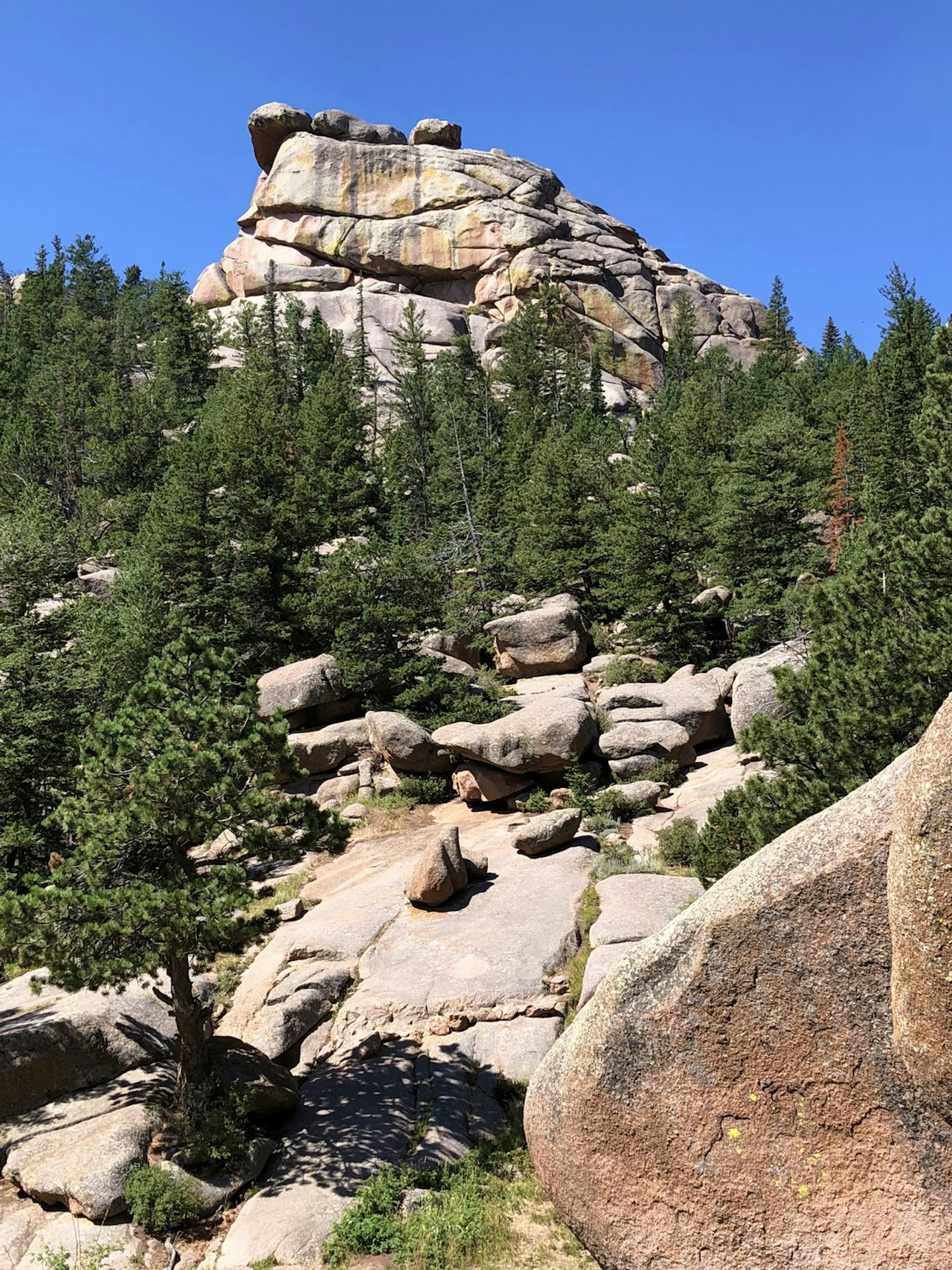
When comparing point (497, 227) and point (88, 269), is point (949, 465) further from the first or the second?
point (88, 269)

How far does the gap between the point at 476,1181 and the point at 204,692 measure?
329 inches

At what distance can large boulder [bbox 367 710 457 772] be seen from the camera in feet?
93.5

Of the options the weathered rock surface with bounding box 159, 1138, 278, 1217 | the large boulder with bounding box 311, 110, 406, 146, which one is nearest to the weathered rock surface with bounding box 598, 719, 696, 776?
the weathered rock surface with bounding box 159, 1138, 278, 1217

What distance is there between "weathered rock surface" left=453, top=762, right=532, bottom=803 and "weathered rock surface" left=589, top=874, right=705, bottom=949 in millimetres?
8046

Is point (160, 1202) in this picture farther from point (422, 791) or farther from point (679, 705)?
point (679, 705)

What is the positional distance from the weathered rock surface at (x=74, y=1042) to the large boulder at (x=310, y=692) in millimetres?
15637

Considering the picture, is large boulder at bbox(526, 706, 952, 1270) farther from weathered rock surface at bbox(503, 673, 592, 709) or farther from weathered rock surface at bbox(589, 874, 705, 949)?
weathered rock surface at bbox(503, 673, 592, 709)

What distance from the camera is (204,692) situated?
13.2m

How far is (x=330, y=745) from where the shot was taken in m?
30.5

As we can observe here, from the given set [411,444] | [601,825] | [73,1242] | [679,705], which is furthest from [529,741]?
[411,444]

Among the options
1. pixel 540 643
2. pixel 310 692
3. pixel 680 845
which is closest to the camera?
pixel 680 845

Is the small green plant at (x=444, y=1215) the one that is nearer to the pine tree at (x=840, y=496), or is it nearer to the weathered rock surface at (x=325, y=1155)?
the weathered rock surface at (x=325, y=1155)

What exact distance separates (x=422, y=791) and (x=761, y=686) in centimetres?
1218

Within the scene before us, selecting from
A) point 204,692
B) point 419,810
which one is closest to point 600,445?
point 419,810
